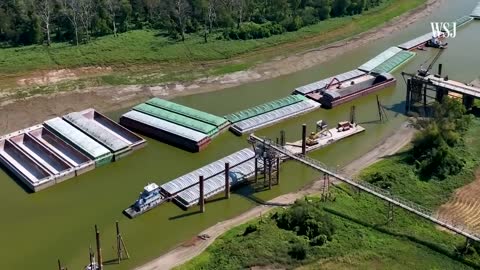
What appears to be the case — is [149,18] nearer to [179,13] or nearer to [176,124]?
[179,13]

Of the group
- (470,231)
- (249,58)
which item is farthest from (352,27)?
(470,231)

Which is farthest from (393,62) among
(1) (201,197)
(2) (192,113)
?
(1) (201,197)

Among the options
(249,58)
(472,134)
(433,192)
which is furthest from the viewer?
(249,58)

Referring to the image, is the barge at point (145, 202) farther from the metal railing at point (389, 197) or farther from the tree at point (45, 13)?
the tree at point (45, 13)

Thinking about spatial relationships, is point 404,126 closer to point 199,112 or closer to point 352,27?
point 199,112

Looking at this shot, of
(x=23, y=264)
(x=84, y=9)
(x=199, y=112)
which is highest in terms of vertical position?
(x=84, y=9)

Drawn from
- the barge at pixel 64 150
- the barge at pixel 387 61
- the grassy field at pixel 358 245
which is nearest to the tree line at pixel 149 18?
the barge at pixel 387 61
